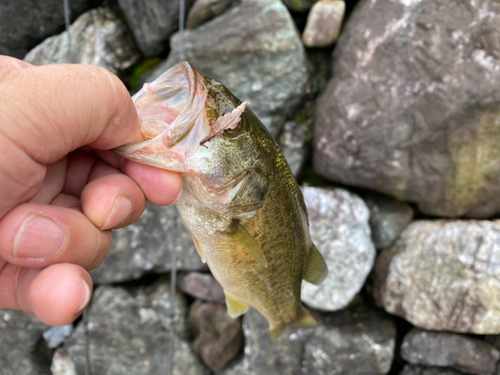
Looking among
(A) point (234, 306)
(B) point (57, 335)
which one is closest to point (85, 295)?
(A) point (234, 306)

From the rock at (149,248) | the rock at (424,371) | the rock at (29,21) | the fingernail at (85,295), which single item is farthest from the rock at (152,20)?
the rock at (424,371)

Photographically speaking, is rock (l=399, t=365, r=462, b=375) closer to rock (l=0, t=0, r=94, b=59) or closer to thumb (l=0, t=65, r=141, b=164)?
thumb (l=0, t=65, r=141, b=164)

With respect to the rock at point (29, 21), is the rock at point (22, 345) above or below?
below

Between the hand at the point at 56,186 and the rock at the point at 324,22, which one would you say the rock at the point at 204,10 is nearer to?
the rock at the point at 324,22

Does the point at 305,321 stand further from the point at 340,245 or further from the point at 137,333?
the point at 137,333

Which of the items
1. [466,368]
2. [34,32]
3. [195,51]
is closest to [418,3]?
[195,51]

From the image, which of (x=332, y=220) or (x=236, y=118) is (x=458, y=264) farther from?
(x=236, y=118)
